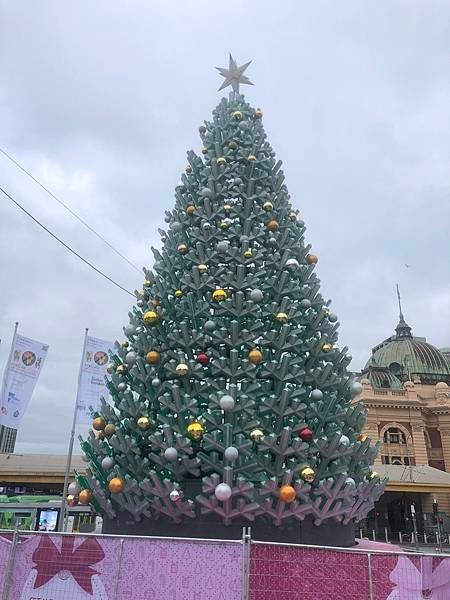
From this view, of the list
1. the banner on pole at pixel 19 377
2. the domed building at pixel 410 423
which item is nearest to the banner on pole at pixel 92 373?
the banner on pole at pixel 19 377

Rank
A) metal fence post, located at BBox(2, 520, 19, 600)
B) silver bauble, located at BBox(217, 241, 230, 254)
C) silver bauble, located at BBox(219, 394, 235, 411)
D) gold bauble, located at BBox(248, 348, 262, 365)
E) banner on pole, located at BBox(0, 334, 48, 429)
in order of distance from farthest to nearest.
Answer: banner on pole, located at BBox(0, 334, 48, 429)
silver bauble, located at BBox(217, 241, 230, 254)
gold bauble, located at BBox(248, 348, 262, 365)
silver bauble, located at BBox(219, 394, 235, 411)
metal fence post, located at BBox(2, 520, 19, 600)

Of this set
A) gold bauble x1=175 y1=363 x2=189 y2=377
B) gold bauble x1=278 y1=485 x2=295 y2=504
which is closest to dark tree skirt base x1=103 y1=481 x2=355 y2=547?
gold bauble x1=278 y1=485 x2=295 y2=504

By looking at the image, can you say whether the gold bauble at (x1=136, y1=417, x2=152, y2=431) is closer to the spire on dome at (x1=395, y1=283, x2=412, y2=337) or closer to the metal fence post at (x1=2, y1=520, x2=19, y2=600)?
the metal fence post at (x1=2, y1=520, x2=19, y2=600)

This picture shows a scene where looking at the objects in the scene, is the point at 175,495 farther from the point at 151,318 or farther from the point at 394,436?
the point at 394,436

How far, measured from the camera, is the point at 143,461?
7.98 meters

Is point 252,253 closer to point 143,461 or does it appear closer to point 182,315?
point 182,315

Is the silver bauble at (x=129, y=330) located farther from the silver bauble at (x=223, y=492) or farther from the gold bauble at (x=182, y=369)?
the silver bauble at (x=223, y=492)

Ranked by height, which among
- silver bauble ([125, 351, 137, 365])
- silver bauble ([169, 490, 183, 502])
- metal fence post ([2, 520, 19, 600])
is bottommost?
metal fence post ([2, 520, 19, 600])

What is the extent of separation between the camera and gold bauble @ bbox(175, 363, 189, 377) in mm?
8133

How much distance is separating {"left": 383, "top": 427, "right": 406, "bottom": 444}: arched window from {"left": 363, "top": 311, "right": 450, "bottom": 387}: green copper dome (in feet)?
21.7

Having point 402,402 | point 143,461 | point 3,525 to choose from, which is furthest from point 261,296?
point 402,402

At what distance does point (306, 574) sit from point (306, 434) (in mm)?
2585

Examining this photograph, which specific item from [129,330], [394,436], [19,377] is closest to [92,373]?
[19,377]

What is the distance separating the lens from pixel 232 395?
793cm
